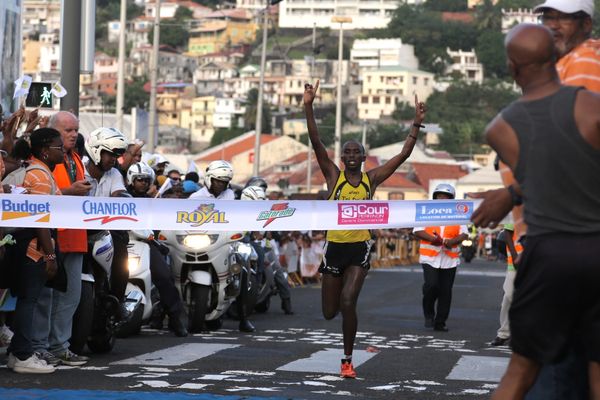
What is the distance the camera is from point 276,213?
516 inches

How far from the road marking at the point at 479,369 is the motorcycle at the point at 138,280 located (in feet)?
9.29

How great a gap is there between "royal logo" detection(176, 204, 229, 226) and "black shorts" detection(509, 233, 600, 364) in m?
6.47

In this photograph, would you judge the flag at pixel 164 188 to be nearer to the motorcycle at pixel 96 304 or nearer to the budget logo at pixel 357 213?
the motorcycle at pixel 96 304

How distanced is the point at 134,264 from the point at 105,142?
73.3 inches

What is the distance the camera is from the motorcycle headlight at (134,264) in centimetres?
1455

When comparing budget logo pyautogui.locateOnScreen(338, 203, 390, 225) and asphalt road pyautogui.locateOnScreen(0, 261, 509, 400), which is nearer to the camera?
asphalt road pyautogui.locateOnScreen(0, 261, 509, 400)

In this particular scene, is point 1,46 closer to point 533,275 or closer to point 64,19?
point 64,19

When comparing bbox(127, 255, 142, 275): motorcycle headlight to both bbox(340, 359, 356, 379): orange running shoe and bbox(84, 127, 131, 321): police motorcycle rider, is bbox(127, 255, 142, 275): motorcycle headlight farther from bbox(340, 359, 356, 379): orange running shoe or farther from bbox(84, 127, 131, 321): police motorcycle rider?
bbox(340, 359, 356, 379): orange running shoe

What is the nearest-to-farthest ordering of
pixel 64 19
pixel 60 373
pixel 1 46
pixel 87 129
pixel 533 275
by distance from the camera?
pixel 533 275
pixel 60 373
pixel 64 19
pixel 1 46
pixel 87 129

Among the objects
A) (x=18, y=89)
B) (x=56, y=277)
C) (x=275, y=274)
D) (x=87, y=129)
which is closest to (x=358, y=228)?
(x=56, y=277)

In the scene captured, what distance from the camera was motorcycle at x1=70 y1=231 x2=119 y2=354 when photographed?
41.6 ft

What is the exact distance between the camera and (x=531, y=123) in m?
6.72

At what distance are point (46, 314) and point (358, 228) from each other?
7.74 ft

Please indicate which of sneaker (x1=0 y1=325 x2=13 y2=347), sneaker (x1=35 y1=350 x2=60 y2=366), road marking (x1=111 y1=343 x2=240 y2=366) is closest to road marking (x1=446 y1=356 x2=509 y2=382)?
road marking (x1=111 y1=343 x2=240 y2=366)
